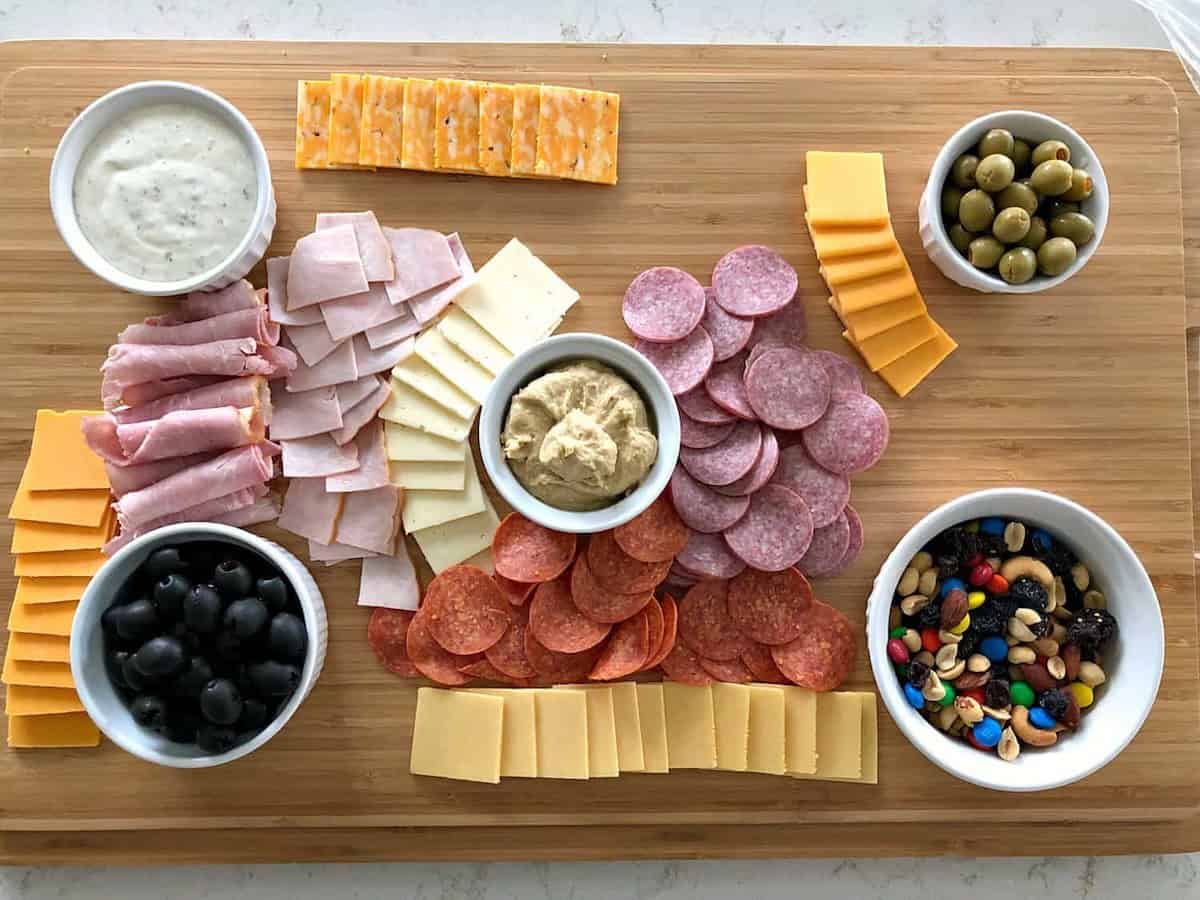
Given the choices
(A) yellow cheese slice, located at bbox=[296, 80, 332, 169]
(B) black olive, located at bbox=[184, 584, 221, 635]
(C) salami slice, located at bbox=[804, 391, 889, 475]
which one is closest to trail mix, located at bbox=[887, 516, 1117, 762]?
(C) salami slice, located at bbox=[804, 391, 889, 475]

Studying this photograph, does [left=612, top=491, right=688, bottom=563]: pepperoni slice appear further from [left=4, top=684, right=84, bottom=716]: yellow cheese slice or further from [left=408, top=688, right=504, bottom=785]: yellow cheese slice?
[left=4, top=684, right=84, bottom=716]: yellow cheese slice

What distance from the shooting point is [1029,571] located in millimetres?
1879

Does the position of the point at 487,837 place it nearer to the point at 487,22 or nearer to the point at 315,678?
the point at 315,678

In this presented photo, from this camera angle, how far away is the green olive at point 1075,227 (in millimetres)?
1817

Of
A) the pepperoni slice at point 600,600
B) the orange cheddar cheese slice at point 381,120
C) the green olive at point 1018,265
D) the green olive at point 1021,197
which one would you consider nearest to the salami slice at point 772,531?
the pepperoni slice at point 600,600

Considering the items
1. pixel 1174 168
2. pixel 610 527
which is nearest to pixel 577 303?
pixel 610 527

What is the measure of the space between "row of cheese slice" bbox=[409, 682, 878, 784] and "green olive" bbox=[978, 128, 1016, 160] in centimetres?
115

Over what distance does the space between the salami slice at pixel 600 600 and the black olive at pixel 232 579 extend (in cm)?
63

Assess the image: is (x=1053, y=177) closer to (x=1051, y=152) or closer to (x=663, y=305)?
(x=1051, y=152)

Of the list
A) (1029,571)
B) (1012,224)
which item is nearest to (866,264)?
(1012,224)

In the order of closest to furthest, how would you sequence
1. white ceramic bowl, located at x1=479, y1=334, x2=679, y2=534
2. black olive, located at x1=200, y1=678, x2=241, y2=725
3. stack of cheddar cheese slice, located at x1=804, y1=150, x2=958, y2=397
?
black olive, located at x1=200, y1=678, x2=241, y2=725 < white ceramic bowl, located at x1=479, y1=334, x2=679, y2=534 < stack of cheddar cheese slice, located at x1=804, y1=150, x2=958, y2=397

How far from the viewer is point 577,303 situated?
199cm

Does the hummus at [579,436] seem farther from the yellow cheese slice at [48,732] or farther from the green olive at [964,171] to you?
the yellow cheese slice at [48,732]

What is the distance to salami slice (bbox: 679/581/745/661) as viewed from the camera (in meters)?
1.93
